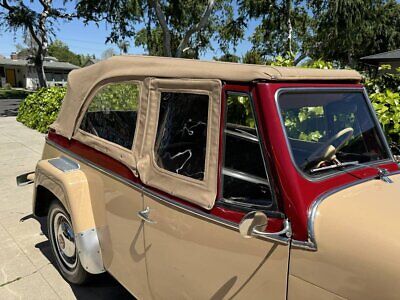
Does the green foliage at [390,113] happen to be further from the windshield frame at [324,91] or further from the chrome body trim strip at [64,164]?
the chrome body trim strip at [64,164]

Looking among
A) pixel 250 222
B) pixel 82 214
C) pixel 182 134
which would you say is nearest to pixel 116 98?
pixel 182 134

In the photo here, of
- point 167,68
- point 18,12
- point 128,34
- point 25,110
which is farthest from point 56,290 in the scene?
point 18,12

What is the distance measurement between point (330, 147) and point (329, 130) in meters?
0.24

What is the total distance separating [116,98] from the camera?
2.64 m

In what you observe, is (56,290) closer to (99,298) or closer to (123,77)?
(99,298)

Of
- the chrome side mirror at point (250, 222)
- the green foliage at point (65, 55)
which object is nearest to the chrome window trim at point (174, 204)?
the chrome side mirror at point (250, 222)

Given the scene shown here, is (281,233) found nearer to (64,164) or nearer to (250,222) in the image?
(250,222)

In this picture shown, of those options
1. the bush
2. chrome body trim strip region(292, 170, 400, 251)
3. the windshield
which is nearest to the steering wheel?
the windshield

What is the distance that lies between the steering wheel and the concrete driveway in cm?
215

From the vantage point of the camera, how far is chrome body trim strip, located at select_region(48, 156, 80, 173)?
2.90 m

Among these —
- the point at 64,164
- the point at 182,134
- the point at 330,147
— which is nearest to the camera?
the point at 330,147

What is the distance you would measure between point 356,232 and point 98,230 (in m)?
1.92

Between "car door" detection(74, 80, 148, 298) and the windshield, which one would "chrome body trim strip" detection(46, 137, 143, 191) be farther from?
the windshield

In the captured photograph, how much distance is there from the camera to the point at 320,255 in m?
1.39
